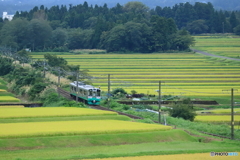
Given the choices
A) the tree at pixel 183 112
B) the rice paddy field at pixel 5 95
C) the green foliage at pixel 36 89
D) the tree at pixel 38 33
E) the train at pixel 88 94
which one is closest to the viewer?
the tree at pixel 183 112

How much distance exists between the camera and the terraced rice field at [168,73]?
64625 millimetres

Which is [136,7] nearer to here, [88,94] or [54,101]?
[54,101]

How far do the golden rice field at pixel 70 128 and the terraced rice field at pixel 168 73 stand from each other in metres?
25.1

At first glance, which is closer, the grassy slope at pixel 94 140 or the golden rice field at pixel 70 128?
the grassy slope at pixel 94 140

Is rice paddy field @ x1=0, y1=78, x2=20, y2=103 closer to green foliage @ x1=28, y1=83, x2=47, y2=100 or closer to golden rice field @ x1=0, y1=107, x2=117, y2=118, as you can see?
green foliage @ x1=28, y1=83, x2=47, y2=100

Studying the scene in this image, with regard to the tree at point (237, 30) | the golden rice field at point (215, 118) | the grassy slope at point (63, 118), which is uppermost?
the tree at point (237, 30)

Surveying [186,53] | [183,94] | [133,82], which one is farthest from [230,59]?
[183,94]

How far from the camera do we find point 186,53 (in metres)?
118

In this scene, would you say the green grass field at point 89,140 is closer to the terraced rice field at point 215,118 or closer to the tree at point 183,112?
the tree at point 183,112

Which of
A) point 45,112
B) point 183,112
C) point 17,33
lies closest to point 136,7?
point 17,33

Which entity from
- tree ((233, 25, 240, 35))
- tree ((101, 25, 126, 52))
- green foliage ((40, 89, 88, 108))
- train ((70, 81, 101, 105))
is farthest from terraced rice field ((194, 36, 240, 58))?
green foliage ((40, 89, 88, 108))

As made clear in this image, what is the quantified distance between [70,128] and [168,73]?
163ft

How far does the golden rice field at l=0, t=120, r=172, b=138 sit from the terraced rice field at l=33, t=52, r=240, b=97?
2512 cm

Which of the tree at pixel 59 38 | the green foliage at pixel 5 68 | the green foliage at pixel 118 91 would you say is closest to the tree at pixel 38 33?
the tree at pixel 59 38
